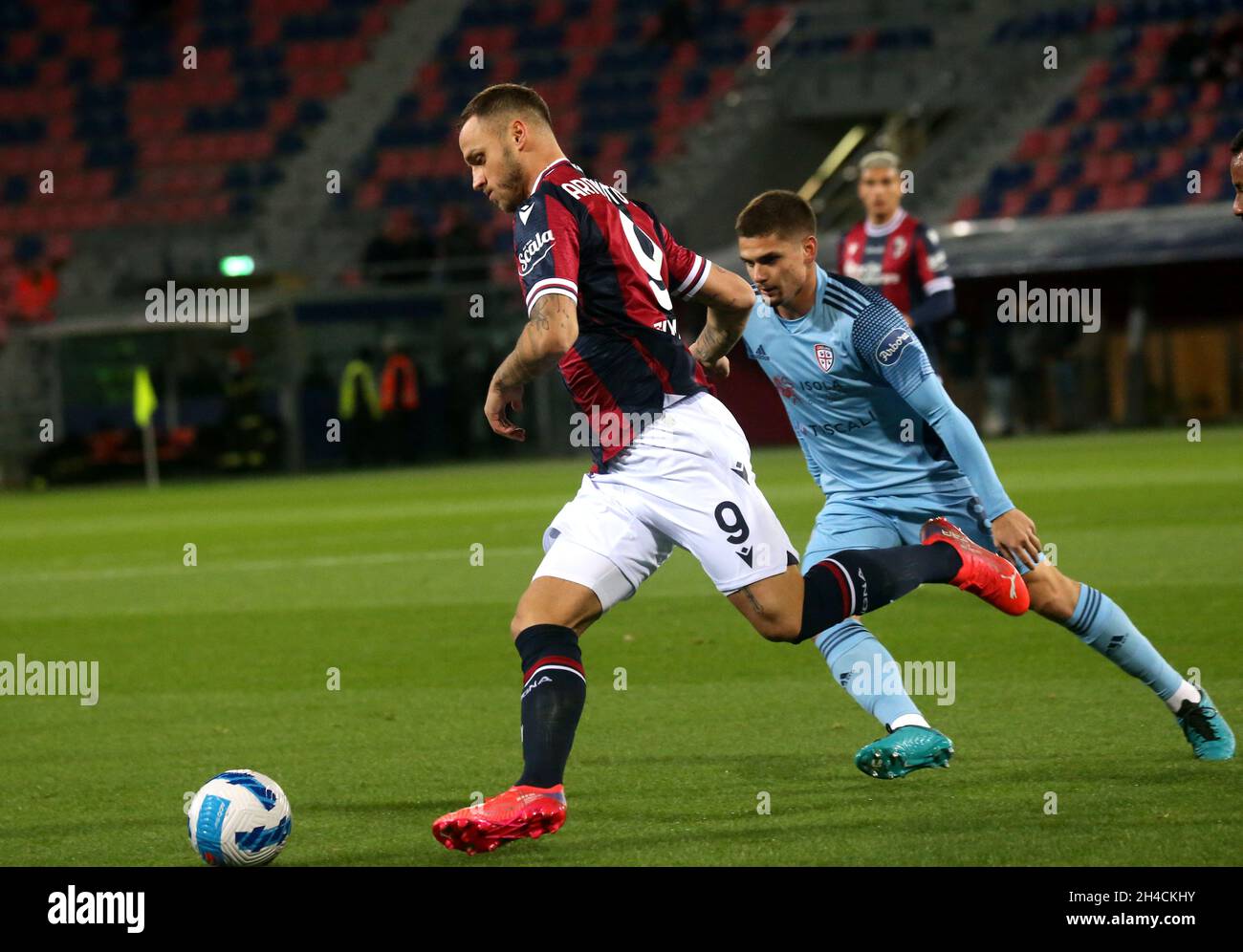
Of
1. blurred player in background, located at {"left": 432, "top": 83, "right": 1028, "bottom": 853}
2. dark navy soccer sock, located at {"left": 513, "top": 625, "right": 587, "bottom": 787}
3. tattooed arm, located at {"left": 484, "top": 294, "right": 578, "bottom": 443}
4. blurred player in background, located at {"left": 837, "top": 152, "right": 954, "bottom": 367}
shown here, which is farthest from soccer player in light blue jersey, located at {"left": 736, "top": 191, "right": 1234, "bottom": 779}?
blurred player in background, located at {"left": 837, "top": 152, "right": 954, "bottom": 367}

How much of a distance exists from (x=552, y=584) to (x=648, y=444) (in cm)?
44

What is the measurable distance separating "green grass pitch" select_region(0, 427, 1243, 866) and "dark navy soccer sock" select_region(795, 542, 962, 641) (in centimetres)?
51

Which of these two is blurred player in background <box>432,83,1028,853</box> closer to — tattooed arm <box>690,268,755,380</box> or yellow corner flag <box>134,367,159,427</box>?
tattooed arm <box>690,268,755,380</box>

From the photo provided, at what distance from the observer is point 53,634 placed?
32.0 ft

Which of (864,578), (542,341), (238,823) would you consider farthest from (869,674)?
(238,823)

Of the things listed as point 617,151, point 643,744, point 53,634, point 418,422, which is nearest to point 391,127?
point 617,151

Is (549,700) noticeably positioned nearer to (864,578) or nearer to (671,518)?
(671,518)

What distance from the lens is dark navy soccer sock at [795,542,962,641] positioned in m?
5.06

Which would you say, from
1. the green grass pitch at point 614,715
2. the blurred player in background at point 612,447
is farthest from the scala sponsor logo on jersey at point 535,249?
the green grass pitch at point 614,715

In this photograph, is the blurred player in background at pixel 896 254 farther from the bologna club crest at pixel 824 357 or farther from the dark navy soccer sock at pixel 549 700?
the dark navy soccer sock at pixel 549 700

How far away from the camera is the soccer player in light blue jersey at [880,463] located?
17.4ft

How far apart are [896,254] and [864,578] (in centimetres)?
591

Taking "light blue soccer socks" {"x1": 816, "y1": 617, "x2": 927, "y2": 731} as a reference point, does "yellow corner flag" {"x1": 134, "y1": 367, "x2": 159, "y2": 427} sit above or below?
above

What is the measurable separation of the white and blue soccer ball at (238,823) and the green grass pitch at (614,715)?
0.12 meters
